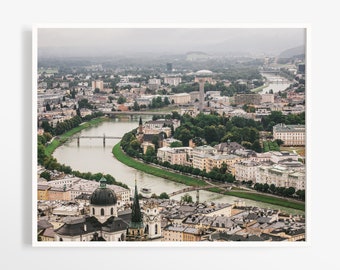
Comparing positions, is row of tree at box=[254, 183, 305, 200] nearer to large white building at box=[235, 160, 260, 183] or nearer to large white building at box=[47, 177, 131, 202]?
large white building at box=[235, 160, 260, 183]

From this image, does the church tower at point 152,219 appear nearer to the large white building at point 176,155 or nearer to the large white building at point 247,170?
the large white building at point 176,155

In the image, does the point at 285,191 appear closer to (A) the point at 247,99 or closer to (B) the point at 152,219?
(A) the point at 247,99

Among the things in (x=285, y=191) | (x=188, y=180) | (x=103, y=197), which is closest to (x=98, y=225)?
(x=103, y=197)
